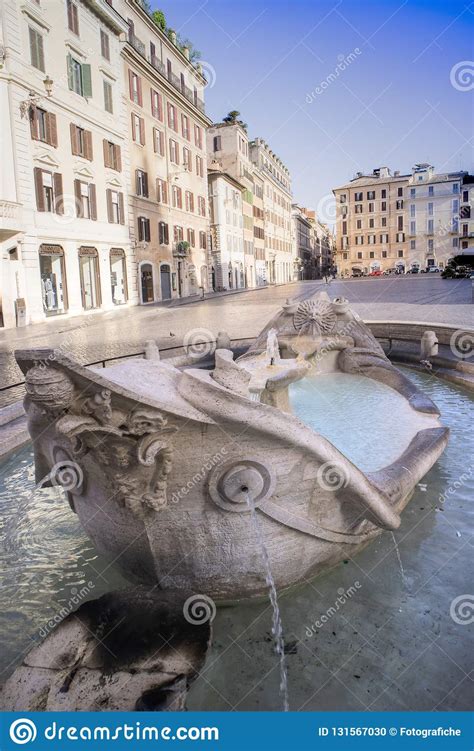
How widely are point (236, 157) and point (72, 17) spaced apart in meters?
28.5

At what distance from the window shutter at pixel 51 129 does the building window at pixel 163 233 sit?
11378 millimetres

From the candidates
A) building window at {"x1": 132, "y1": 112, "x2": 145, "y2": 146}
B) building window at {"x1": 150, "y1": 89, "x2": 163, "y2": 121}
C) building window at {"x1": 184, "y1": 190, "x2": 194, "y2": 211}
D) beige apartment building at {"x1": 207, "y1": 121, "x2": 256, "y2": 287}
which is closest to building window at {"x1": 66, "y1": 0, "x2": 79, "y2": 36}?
building window at {"x1": 132, "y1": 112, "x2": 145, "y2": 146}

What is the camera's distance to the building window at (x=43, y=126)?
20672mm

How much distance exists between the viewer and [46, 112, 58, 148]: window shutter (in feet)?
70.8

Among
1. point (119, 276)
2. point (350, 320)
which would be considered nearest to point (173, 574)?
point (350, 320)

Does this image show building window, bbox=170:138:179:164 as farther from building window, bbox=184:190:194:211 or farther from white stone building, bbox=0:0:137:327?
white stone building, bbox=0:0:137:327

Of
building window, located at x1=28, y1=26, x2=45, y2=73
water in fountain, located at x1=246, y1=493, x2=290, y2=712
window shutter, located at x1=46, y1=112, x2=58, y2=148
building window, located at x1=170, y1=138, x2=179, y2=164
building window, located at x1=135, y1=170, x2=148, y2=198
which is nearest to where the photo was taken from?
water in fountain, located at x1=246, y1=493, x2=290, y2=712

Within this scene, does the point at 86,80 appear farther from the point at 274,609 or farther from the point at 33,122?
the point at 274,609

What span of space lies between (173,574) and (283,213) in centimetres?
7749

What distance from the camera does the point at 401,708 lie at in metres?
2.52

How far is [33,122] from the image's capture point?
20672mm

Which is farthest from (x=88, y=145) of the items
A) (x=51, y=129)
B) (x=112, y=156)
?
(x=51, y=129)

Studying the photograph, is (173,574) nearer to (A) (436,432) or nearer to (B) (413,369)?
(A) (436,432)

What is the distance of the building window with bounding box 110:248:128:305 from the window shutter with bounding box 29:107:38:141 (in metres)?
6.96
